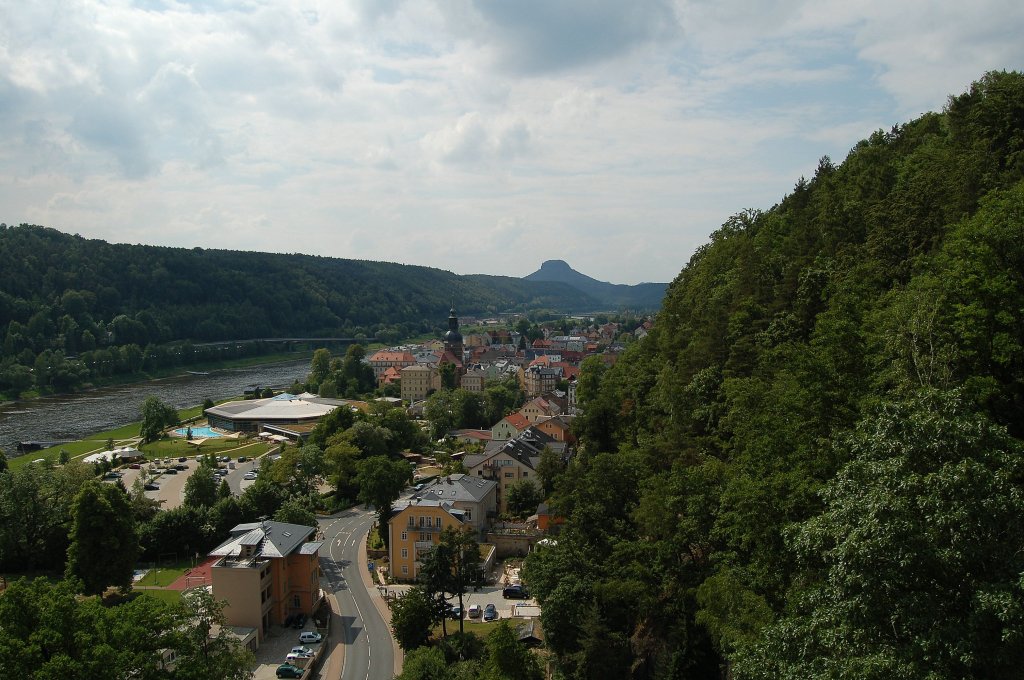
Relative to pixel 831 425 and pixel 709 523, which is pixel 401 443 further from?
pixel 831 425

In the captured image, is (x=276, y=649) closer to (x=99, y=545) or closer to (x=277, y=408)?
(x=99, y=545)

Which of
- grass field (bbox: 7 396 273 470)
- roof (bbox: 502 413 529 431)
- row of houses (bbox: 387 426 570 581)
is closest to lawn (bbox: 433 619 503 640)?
row of houses (bbox: 387 426 570 581)

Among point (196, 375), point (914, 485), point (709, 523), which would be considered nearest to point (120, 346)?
point (196, 375)

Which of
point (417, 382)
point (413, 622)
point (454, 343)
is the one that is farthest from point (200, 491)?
point (454, 343)

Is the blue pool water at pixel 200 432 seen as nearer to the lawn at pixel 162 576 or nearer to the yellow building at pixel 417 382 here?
the yellow building at pixel 417 382

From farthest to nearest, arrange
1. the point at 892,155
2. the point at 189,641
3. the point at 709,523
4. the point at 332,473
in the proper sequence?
the point at 332,473
the point at 892,155
the point at 709,523
the point at 189,641

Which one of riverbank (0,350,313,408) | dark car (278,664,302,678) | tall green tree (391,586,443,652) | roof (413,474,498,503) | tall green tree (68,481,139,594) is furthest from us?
riverbank (0,350,313,408)

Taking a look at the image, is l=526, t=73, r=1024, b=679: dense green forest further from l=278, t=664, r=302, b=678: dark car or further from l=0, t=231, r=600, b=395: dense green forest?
l=0, t=231, r=600, b=395: dense green forest
